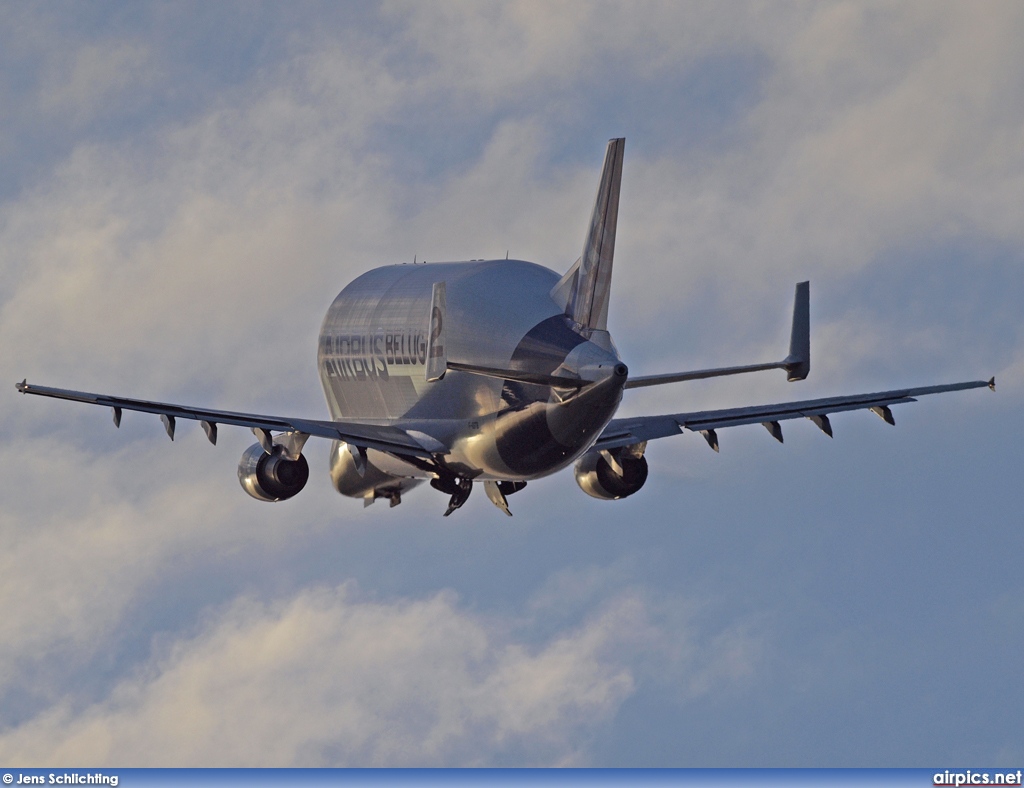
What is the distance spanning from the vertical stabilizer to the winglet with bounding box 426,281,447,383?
4.66 metres

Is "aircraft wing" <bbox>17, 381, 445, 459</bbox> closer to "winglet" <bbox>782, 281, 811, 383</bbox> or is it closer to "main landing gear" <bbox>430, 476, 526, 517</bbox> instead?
"main landing gear" <bbox>430, 476, 526, 517</bbox>

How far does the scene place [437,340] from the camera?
261 ft

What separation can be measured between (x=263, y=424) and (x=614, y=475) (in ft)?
49.5

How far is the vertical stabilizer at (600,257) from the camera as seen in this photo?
80.8m

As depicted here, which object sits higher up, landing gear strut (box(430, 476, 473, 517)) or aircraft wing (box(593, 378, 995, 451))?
aircraft wing (box(593, 378, 995, 451))

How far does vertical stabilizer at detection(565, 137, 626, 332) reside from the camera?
265 ft

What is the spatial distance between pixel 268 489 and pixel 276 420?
477cm

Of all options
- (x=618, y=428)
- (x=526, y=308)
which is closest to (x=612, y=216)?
(x=526, y=308)

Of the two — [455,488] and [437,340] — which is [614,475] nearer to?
[455,488]

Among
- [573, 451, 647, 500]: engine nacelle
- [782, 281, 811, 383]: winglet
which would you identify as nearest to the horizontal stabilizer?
[782, 281, 811, 383]: winglet

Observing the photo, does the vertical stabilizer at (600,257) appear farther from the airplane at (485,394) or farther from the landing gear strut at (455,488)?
the landing gear strut at (455,488)

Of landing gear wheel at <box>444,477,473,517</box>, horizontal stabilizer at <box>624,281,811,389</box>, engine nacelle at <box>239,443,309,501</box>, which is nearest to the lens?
horizontal stabilizer at <box>624,281,811,389</box>

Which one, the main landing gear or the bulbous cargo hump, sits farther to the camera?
the main landing gear

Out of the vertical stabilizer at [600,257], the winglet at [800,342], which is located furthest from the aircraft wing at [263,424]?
the winglet at [800,342]
